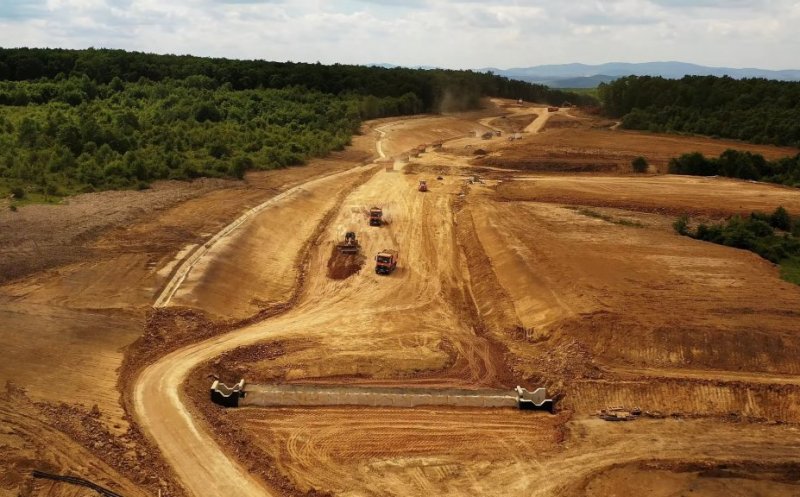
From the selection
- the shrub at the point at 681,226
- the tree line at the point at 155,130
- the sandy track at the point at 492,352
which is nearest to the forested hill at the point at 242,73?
the tree line at the point at 155,130

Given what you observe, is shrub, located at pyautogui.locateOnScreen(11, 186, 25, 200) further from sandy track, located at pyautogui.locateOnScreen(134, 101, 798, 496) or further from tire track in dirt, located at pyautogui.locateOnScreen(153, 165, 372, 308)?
sandy track, located at pyautogui.locateOnScreen(134, 101, 798, 496)

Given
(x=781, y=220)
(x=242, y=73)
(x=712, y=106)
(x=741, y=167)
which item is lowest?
(x=781, y=220)

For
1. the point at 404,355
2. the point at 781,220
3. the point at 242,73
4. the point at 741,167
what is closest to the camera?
the point at 404,355

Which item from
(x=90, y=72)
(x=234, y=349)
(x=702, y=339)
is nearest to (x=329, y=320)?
(x=234, y=349)

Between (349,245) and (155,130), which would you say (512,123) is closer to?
(155,130)

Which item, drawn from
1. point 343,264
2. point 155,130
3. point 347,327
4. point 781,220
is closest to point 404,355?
point 347,327
